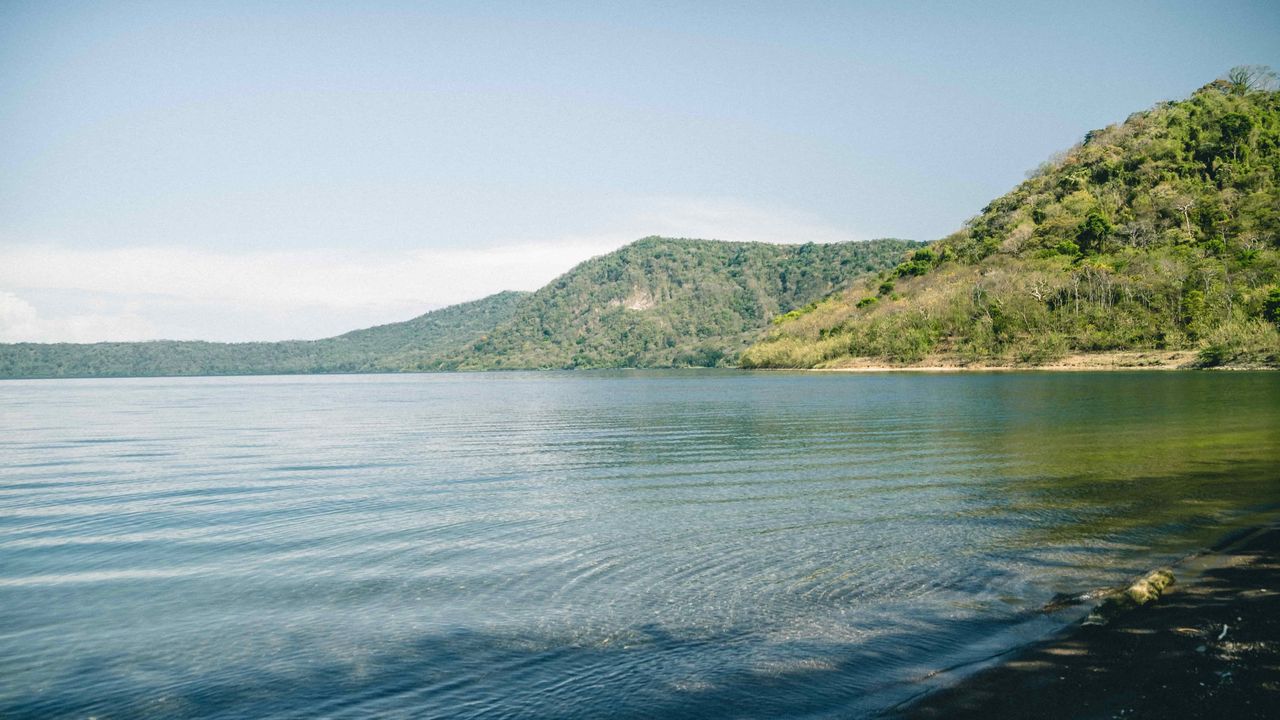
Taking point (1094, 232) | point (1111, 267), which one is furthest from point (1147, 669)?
point (1094, 232)

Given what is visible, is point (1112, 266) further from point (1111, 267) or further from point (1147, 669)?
point (1147, 669)

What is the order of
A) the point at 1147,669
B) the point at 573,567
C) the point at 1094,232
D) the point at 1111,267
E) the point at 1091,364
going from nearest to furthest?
the point at 1147,669
the point at 573,567
the point at 1091,364
the point at 1111,267
the point at 1094,232

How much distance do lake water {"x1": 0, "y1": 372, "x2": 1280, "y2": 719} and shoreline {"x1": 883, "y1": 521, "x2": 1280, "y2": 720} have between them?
511mm

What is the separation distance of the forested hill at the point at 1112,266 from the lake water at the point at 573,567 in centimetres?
9021

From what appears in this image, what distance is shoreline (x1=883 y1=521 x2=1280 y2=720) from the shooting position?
5.80m

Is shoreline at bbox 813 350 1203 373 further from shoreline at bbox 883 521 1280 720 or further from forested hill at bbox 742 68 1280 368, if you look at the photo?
shoreline at bbox 883 521 1280 720

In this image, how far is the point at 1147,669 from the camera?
645 centimetres

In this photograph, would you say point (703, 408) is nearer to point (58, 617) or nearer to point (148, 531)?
point (148, 531)

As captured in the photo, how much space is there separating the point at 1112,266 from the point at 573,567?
429 feet

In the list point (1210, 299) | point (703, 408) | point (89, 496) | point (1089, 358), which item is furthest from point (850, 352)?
point (89, 496)

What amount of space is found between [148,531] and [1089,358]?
116139 mm

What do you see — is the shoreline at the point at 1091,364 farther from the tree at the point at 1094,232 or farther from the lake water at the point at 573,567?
the lake water at the point at 573,567

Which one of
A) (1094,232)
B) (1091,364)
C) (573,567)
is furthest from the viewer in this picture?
(1094,232)

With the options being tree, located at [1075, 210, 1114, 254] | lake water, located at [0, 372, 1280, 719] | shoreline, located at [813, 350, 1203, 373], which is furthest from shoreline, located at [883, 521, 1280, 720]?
tree, located at [1075, 210, 1114, 254]
